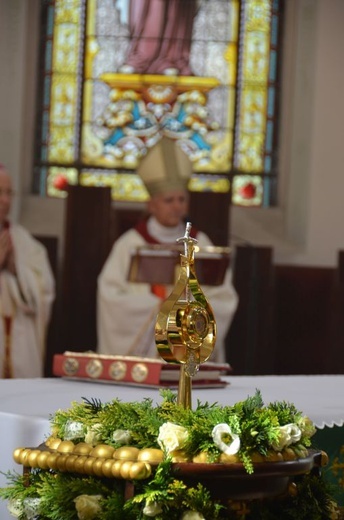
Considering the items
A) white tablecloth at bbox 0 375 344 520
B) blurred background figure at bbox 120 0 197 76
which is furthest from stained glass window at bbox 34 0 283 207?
white tablecloth at bbox 0 375 344 520

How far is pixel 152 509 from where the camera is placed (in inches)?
80.4

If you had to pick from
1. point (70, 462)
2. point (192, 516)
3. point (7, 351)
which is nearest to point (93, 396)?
point (70, 462)

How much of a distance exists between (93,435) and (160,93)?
8.81 meters

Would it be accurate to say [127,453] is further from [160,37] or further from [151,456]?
[160,37]

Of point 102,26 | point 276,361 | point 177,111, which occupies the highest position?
point 102,26

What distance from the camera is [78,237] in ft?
30.7

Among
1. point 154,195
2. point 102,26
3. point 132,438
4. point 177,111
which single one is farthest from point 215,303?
point 132,438

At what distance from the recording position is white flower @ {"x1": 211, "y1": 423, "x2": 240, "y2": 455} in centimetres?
209

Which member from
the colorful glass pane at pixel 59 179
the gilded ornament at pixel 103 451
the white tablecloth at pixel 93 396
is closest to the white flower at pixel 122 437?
the gilded ornament at pixel 103 451

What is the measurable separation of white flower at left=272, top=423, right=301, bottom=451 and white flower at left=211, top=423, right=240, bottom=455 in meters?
0.09

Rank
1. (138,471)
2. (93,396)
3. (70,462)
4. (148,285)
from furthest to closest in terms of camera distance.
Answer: (148,285) < (93,396) < (70,462) < (138,471)

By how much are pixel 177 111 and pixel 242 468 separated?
8895 mm

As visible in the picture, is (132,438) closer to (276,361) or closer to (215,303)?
(215,303)

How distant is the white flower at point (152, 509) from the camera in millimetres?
2035
